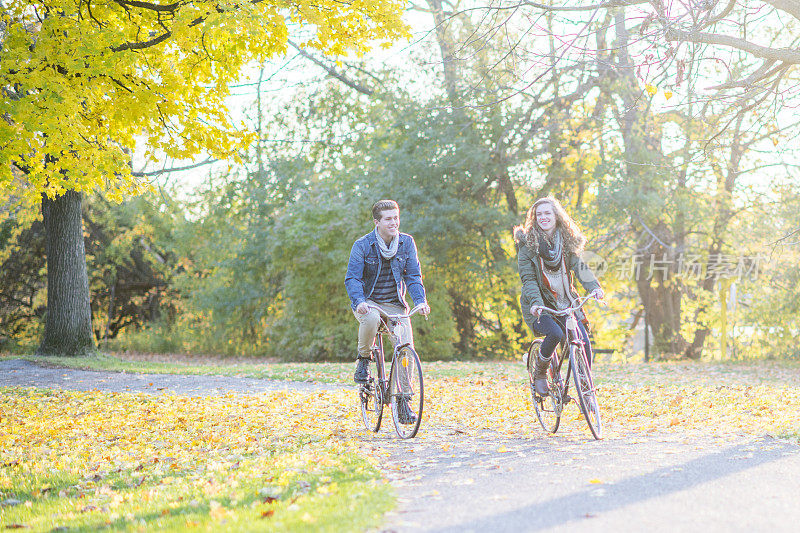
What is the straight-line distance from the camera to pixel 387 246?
21.2 ft

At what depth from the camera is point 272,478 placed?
4902 millimetres

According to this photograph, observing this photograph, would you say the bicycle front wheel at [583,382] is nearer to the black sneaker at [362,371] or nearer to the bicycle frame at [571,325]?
the bicycle frame at [571,325]

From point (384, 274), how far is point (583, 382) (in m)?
1.86

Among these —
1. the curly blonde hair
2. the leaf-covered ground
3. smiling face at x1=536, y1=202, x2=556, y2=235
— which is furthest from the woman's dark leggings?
the leaf-covered ground

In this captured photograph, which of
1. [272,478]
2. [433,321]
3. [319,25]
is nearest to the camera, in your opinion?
[272,478]

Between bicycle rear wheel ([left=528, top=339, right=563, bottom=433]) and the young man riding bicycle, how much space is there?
1.14m

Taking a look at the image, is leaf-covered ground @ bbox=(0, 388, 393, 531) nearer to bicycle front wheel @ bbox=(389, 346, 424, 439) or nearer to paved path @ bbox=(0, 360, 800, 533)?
paved path @ bbox=(0, 360, 800, 533)

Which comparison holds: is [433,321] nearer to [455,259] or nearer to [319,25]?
[455,259]

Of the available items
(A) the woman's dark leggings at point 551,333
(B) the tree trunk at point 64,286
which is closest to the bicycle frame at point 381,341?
(A) the woman's dark leggings at point 551,333

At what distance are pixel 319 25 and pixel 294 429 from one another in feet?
18.5

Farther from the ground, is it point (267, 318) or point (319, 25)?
point (319, 25)

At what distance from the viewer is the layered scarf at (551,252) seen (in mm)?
6180

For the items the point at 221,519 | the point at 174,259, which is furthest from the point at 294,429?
the point at 174,259

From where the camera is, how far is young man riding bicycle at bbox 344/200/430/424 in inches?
250
